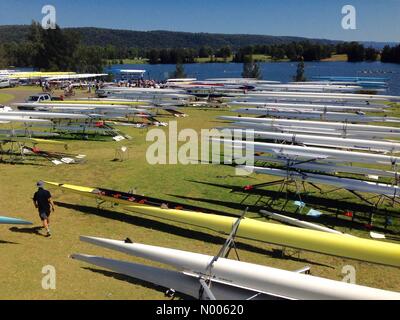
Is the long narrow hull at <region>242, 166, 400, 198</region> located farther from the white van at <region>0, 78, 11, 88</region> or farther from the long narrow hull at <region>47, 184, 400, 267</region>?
the white van at <region>0, 78, 11, 88</region>

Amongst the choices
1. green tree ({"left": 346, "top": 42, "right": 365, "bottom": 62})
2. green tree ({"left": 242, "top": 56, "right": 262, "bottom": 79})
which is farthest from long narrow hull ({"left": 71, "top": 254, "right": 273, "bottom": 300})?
green tree ({"left": 346, "top": 42, "right": 365, "bottom": 62})

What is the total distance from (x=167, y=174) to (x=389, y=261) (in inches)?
427

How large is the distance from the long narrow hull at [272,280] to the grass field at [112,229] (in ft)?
4.46

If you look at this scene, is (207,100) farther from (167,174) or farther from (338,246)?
(338,246)

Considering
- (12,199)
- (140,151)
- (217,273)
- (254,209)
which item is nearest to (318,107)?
(140,151)

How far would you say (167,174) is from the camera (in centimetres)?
1727

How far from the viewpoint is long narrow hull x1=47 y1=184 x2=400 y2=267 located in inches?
314

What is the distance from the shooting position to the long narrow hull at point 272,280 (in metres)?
6.18

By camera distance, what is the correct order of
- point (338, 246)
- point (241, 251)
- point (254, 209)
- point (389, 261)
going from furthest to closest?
point (254, 209)
point (241, 251)
point (338, 246)
point (389, 261)

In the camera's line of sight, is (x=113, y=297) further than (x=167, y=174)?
No

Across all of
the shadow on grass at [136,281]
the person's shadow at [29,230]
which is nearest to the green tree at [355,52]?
the person's shadow at [29,230]

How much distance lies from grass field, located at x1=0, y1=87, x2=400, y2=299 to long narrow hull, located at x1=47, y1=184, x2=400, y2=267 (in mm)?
685

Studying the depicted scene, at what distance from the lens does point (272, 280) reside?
259 inches

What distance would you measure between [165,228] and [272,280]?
5660 millimetres
